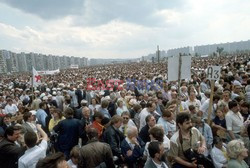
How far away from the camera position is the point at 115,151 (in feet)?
15.5

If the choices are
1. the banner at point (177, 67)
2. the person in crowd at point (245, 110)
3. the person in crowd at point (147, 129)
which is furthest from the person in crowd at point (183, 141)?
the person in crowd at point (245, 110)

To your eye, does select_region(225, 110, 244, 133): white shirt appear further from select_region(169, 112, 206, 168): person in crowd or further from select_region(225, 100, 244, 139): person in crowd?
select_region(169, 112, 206, 168): person in crowd

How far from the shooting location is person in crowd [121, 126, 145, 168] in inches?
169

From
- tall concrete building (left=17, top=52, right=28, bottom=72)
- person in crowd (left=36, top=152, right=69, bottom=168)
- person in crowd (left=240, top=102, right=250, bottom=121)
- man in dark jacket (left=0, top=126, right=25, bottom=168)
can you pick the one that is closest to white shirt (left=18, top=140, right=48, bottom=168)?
man in dark jacket (left=0, top=126, right=25, bottom=168)

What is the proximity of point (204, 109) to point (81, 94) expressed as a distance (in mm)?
6181

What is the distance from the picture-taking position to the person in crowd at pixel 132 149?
4.30 m

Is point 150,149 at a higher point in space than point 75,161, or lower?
higher

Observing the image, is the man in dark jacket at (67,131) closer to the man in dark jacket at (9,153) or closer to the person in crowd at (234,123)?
the man in dark jacket at (9,153)

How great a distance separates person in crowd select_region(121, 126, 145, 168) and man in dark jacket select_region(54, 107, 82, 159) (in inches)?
55.9

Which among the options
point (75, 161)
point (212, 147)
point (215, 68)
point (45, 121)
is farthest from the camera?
point (45, 121)

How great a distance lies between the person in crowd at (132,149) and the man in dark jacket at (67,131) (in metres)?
1.42

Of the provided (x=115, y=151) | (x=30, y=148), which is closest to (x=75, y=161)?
(x=30, y=148)

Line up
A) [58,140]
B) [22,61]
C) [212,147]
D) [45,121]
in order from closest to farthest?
[212,147] → [58,140] → [45,121] → [22,61]

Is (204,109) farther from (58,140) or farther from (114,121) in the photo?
(58,140)
